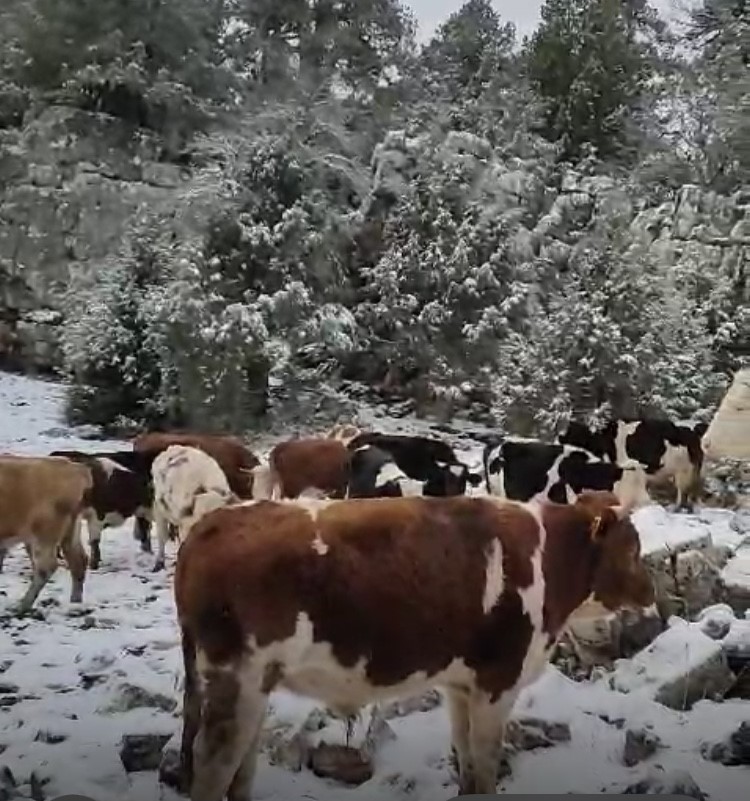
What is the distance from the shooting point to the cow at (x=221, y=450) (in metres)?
1.58

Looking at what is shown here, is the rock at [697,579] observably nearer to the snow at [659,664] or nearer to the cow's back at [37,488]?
the snow at [659,664]

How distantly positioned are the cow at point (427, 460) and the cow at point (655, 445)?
17cm

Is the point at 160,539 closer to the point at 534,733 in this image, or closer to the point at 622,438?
the point at 534,733

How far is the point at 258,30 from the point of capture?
155 cm

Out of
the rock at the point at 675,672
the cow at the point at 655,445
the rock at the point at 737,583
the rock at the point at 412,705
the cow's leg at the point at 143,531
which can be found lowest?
the rock at the point at 412,705

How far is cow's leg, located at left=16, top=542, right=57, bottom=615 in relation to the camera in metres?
1.57

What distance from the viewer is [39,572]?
1.60 metres

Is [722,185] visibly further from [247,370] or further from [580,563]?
[247,370]

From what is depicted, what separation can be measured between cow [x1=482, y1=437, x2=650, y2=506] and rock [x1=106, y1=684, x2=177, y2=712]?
0.57 metres

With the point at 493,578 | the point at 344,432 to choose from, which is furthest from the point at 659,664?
the point at 344,432

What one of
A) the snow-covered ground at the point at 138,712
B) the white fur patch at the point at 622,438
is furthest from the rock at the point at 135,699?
the white fur patch at the point at 622,438

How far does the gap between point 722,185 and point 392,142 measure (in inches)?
20.4

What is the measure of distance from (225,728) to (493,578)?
15.8 inches

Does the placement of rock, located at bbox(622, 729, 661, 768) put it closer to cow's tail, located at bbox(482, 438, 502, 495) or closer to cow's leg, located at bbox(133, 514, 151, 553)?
cow's tail, located at bbox(482, 438, 502, 495)
